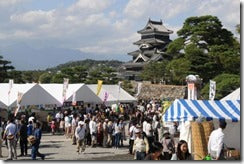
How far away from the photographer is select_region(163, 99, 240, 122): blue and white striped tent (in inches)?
437

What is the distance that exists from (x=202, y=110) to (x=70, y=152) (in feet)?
15.2

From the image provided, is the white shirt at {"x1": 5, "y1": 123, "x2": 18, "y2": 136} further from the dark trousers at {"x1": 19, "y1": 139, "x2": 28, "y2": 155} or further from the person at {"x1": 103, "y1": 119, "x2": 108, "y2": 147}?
the person at {"x1": 103, "y1": 119, "x2": 108, "y2": 147}

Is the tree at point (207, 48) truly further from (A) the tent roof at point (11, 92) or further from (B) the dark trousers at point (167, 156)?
(B) the dark trousers at point (167, 156)

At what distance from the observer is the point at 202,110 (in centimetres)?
1142

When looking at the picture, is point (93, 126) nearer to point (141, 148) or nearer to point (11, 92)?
point (141, 148)

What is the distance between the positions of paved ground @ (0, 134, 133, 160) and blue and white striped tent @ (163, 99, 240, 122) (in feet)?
6.75

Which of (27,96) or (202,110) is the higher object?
(27,96)

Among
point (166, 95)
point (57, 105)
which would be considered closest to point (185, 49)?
point (166, 95)

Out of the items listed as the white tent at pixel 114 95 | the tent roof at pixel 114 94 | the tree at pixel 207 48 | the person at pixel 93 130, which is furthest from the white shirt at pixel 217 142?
the tree at pixel 207 48

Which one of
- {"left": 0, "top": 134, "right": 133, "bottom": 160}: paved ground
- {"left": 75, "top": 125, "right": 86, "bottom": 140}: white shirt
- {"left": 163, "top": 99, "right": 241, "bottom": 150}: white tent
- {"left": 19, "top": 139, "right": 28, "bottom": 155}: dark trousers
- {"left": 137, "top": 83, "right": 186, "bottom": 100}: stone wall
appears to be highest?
{"left": 137, "top": 83, "right": 186, "bottom": 100}: stone wall

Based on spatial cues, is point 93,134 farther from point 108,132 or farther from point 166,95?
point 166,95

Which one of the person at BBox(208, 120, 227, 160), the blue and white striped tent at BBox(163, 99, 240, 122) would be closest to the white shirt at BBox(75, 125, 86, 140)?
the blue and white striped tent at BBox(163, 99, 240, 122)

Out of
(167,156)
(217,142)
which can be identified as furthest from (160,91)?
(217,142)

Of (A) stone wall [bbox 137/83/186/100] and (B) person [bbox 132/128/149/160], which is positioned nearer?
(B) person [bbox 132/128/149/160]
